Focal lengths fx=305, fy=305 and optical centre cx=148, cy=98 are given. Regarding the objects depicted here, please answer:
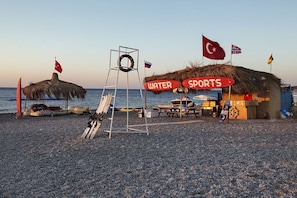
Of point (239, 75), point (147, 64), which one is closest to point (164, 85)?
point (147, 64)

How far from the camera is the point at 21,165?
5469mm

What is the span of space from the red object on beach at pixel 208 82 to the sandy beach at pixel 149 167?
16.3 ft

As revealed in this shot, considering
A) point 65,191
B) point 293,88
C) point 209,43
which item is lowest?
point 65,191

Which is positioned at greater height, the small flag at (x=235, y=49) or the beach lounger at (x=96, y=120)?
the small flag at (x=235, y=49)

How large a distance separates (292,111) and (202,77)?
6.42 m

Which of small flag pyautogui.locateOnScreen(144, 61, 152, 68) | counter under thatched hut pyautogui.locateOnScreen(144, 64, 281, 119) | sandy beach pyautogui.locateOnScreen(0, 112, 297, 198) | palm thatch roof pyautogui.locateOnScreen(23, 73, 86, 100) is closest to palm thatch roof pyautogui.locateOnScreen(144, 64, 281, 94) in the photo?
counter under thatched hut pyautogui.locateOnScreen(144, 64, 281, 119)

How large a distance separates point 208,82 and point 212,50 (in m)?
1.46

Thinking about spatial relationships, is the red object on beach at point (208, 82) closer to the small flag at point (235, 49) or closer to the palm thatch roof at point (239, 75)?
the palm thatch roof at point (239, 75)

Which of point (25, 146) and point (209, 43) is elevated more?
point (209, 43)

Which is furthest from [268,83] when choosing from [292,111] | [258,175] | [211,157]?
[258,175]

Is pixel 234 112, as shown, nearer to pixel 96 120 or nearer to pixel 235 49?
pixel 235 49

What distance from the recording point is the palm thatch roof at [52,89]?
1830 centimetres

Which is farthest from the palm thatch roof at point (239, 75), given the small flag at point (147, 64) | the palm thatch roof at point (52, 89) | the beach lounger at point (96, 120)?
the beach lounger at point (96, 120)

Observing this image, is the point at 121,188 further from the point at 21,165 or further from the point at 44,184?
the point at 21,165
